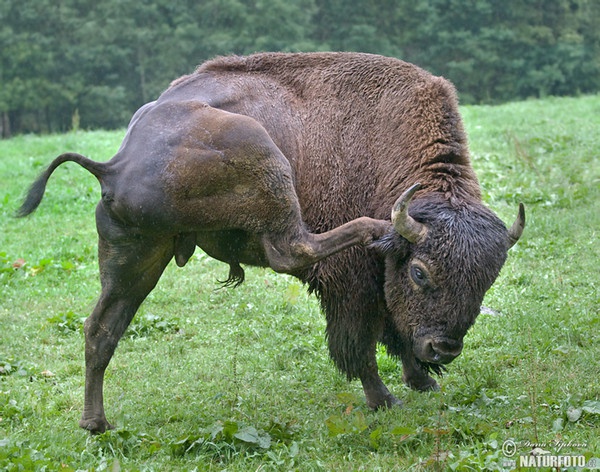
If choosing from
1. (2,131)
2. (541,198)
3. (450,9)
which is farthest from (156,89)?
(541,198)

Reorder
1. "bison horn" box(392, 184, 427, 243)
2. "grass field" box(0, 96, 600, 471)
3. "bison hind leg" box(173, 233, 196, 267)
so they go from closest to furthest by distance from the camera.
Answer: "grass field" box(0, 96, 600, 471), "bison horn" box(392, 184, 427, 243), "bison hind leg" box(173, 233, 196, 267)

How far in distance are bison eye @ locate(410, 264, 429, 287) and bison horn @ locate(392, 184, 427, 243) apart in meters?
0.18

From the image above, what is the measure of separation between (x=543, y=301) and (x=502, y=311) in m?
0.39

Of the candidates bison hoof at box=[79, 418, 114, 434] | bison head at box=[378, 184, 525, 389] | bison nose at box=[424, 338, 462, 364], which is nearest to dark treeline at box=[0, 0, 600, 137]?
bison head at box=[378, 184, 525, 389]

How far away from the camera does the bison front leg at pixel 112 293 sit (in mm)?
5273

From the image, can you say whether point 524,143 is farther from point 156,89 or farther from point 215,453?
point 156,89

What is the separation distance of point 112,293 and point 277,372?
1653mm

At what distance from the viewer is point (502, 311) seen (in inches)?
287

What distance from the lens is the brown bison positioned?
5.00m

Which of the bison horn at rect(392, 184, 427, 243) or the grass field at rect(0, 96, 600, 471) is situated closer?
the grass field at rect(0, 96, 600, 471)

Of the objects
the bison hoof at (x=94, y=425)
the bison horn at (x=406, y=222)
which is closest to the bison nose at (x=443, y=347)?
the bison horn at (x=406, y=222)

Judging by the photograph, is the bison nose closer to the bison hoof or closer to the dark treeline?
the bison hoof

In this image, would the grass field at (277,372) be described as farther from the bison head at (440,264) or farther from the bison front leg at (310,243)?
the bison front leg at (310,243)

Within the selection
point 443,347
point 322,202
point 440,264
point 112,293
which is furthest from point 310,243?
point 112,293
